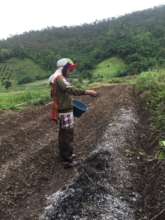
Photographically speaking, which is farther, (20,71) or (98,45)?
(98,45)

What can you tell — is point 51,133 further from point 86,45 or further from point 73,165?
point 86,45

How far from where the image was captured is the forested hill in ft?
194

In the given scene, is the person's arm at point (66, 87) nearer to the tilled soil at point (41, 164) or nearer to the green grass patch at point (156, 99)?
the tilled soil at point (41, 164)

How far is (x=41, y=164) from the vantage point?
11.1m

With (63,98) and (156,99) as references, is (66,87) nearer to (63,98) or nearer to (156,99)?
(63,98)

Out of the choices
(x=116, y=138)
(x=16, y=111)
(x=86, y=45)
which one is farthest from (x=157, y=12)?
(x=116, y=138)

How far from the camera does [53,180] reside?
995 centimetres

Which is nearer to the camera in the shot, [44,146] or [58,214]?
[58,214]

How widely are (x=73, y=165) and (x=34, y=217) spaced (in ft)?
8.34

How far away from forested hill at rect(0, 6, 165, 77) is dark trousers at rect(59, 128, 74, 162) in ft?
124

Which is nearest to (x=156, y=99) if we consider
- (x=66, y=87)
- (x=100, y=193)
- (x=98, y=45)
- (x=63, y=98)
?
(x=63, y=98)

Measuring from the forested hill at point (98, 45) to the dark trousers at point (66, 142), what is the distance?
124 ft

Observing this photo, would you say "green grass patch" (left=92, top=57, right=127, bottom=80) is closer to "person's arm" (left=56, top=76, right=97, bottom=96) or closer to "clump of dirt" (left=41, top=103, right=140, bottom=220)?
"clump of dirt" (left=41, top=103, right=140, bottom=220)

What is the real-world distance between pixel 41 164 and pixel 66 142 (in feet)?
2.53
